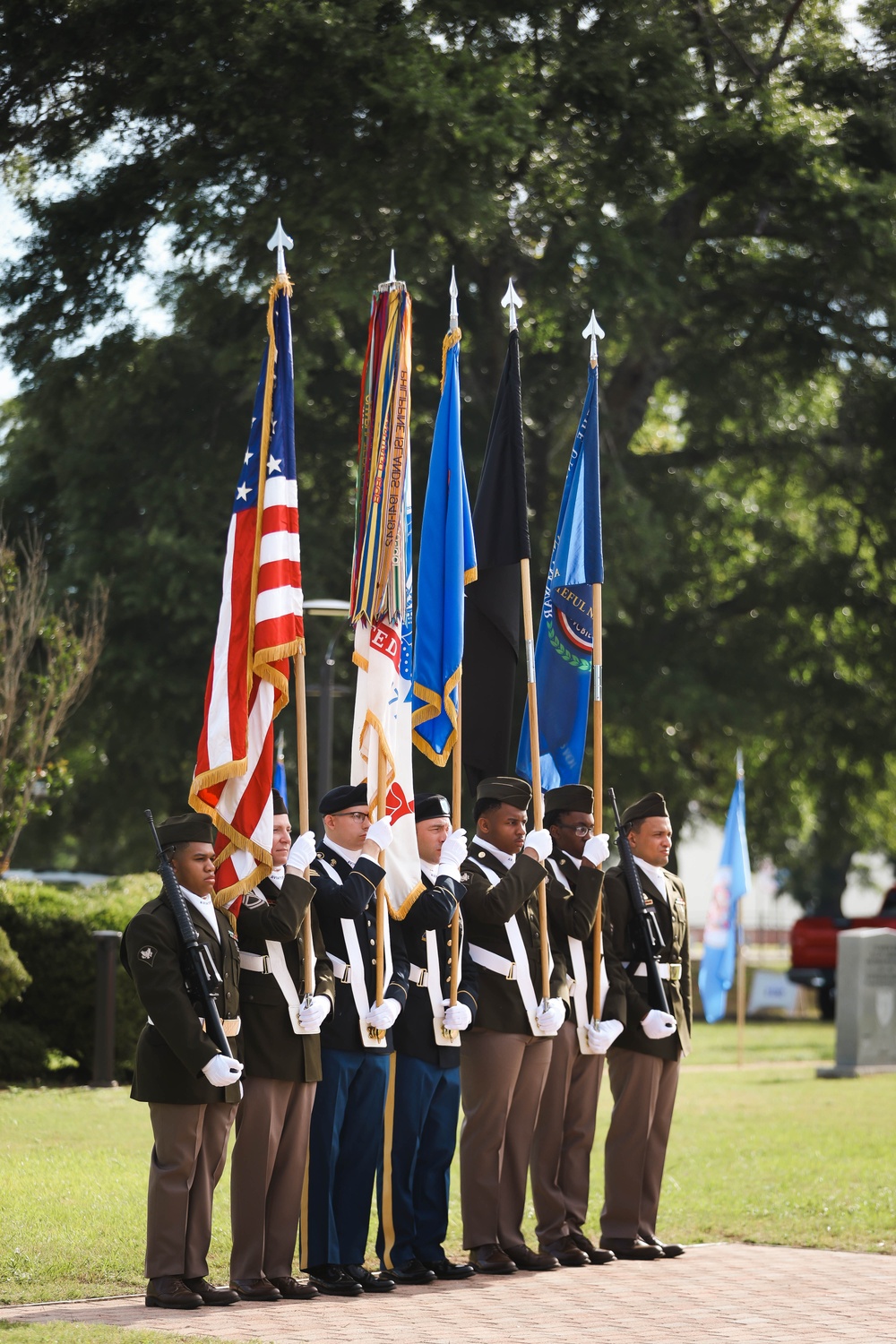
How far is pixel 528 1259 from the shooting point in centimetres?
845

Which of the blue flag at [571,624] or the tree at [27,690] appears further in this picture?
the tree at [27,690]

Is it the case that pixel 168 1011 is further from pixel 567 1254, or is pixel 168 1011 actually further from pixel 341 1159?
pixel 567 1254

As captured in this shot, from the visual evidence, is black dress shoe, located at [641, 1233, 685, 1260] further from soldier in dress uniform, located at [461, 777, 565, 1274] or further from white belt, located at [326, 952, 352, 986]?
white belt, located at [326, 952, 352, 986]

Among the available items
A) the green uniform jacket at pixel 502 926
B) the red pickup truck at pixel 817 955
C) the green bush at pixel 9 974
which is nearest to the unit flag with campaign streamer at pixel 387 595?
the green uniform jacket at pixel 502 926

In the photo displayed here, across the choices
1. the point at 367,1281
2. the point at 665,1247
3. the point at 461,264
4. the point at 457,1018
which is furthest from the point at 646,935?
the point at 461,264

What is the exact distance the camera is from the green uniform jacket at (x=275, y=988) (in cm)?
762

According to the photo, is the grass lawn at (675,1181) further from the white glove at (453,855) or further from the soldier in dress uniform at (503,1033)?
the white glove at (453,855)

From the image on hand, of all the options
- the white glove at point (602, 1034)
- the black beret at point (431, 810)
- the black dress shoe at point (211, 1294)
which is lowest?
the black dress shoe at point (211, 1294)

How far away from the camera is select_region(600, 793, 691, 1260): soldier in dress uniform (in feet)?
29.7

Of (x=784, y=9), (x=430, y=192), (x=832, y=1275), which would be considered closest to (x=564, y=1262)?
(x=832, y=1275)

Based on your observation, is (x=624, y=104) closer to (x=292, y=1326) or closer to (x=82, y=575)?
(x=82, y=575)

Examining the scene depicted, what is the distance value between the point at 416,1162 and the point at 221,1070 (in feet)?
4.98

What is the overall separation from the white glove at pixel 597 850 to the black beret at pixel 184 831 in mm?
2142

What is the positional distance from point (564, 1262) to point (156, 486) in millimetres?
13574
